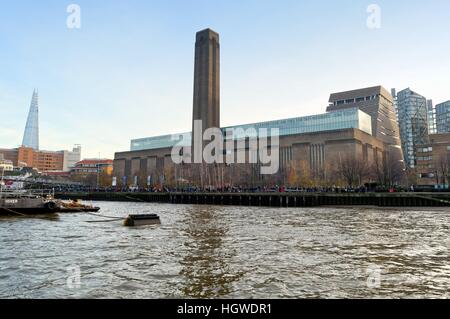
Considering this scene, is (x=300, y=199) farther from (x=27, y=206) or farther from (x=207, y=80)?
(x=207, y=80)

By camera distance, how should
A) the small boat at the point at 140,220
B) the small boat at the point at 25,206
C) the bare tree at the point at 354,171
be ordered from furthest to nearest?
1. the bare tree at the point at 354,171
2. the small boat at the point at 25,206
3. the small boat at the point at 140,220

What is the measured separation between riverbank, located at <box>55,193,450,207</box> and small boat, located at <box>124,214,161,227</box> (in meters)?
48.3

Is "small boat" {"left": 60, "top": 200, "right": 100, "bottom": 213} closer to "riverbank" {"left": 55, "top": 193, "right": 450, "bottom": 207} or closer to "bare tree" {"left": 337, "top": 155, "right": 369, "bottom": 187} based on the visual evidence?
"riverbank" {"left": 55, "top": 193, "right": 450, "bottom": 207}

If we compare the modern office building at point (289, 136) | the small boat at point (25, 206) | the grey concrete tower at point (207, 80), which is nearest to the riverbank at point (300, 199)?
the modern office building at point (289, 136)

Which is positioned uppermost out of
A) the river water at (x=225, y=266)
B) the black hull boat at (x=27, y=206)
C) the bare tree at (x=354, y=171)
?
the bare tree at (x=354, y=171)

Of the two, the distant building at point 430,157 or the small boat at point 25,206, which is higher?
the distant building at point 430,157

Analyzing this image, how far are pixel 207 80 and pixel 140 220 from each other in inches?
5633

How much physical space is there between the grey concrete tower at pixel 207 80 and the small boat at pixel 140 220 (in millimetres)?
134863

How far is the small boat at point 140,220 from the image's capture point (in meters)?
30.2

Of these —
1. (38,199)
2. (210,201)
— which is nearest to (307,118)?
(210,201)

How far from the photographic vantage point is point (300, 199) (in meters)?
75.9

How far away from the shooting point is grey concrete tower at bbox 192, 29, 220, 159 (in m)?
167
